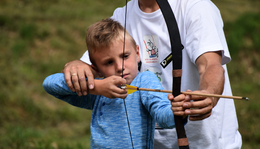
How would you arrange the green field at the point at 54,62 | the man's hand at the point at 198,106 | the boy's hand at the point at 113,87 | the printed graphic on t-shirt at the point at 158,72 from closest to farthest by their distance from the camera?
the man's hand at the point at 198,106, the boy's hand at the point at 113,87, the printed graphic on t-shirt at the point at 158,72, the green field at the point at 54,62

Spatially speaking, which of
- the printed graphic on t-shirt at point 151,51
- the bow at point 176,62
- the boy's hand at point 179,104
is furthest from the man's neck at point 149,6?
the boy's hand at point 179,104

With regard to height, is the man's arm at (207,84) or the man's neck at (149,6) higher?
the man's neck at (149,6)

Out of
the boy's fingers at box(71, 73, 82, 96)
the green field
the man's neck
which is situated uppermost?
the man's neck

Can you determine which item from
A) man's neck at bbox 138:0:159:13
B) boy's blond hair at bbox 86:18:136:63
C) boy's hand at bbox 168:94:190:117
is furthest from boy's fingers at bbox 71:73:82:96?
man's neck at bbox 138:0:159:13

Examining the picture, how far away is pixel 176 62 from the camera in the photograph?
3.59ft

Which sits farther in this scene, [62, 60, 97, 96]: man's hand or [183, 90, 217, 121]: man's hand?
[62, 60, 97, 96]: man's hand

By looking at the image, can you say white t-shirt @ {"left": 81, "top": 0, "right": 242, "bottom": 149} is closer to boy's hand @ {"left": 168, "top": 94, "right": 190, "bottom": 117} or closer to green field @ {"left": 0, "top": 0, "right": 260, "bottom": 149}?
boy's hand @ {"left": 168, "top": 94, "right": 190, "bottom": 117}

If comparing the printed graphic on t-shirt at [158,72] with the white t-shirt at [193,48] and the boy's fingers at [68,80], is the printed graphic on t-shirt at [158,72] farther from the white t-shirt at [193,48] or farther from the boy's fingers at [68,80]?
the boy's fingers at [68,80]

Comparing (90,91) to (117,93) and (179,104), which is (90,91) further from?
(179,104)

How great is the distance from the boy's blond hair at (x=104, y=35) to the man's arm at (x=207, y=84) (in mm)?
347

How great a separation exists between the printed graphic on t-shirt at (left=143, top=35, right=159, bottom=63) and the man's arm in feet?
0.91

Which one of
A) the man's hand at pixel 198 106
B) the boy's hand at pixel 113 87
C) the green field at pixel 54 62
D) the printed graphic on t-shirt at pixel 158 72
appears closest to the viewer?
the man's hand at pixel 198 106

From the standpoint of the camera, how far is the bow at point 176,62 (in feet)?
3.46

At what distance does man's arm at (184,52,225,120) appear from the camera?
3.17ft
